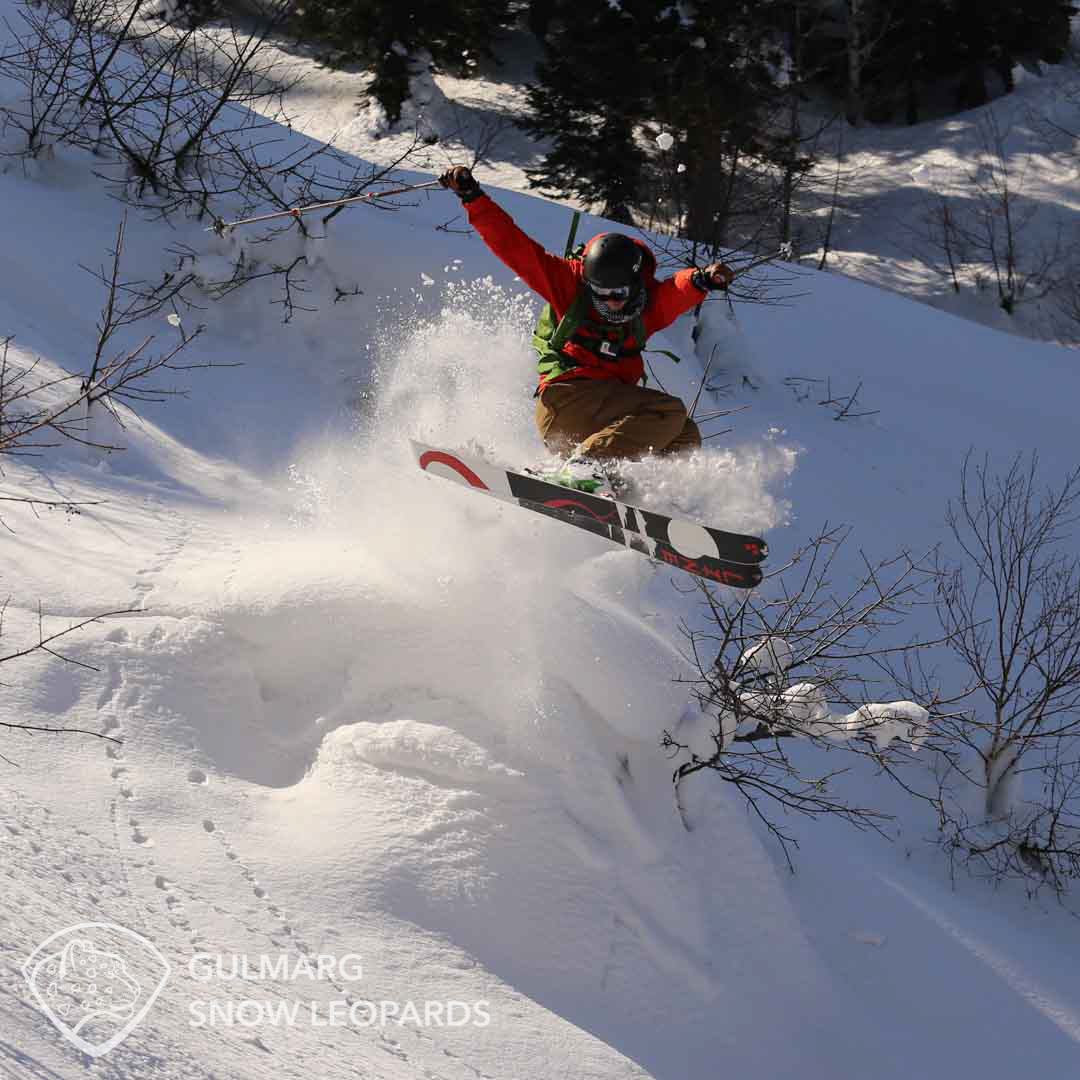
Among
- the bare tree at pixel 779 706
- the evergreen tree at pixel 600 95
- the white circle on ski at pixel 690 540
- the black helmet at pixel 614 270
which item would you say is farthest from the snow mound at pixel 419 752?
the evergreen tree at pixel 600 95

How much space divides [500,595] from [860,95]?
19935mm

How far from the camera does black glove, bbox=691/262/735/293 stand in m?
5.63

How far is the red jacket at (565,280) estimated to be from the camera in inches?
232

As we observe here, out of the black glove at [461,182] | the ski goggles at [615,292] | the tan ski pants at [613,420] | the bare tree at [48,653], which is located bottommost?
the bare tree at [48,653]

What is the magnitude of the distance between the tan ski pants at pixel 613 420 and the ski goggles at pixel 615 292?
0.46 meters

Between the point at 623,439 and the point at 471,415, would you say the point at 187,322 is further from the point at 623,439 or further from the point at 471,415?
the point at 623,439

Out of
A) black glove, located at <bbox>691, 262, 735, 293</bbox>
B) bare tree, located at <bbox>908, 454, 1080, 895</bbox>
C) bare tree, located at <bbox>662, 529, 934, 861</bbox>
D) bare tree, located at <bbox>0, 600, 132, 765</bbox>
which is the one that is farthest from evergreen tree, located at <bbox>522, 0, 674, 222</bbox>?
bare tree, located at <bbox>0, 600, 132, 765</bbox>

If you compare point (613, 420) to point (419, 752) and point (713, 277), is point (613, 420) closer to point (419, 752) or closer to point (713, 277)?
point (713, 277)

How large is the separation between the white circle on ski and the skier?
470 mm

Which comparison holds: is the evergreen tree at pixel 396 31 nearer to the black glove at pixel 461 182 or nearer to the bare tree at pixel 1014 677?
the bare tree at pixel 1014 677

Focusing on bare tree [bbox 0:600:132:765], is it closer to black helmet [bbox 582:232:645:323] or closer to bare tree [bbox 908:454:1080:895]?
black helmet [bbox 582:232:645:323]

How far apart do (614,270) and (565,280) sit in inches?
14.9

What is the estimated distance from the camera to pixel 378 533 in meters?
7.27

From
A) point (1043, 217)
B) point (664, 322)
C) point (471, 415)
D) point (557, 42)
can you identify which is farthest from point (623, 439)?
point (1043, 217)
